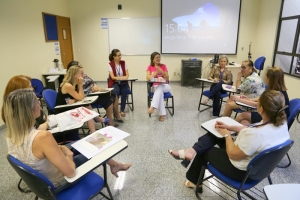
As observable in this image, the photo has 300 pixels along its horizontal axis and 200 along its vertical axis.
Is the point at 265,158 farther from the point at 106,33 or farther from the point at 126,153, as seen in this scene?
the point at 106,33

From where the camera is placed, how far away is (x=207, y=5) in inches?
227

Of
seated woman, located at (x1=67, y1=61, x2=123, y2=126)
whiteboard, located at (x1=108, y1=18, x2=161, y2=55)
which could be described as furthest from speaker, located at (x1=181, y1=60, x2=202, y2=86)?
seated woman, located at (x1=67, y1=61, x2=123, y2=126)

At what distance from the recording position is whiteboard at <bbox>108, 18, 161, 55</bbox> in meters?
6.03

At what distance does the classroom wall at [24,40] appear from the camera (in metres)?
3.57

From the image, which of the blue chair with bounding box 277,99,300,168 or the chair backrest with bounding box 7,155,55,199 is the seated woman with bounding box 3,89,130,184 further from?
the blue chair with bounding box 277,99,300,168

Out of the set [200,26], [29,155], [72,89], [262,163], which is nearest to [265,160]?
[262,163]

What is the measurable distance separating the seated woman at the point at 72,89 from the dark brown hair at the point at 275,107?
2002mm

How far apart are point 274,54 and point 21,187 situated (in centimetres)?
582

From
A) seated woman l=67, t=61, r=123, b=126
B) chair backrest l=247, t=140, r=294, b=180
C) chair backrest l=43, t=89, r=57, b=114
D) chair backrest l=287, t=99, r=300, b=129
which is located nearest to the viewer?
chair backrest l=247, t=140, r=294, b=180

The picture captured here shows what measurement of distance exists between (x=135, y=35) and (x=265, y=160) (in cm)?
547

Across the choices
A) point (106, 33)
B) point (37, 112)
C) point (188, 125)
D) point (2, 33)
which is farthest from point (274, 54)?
point (2, 33)

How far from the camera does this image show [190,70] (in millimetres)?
5961

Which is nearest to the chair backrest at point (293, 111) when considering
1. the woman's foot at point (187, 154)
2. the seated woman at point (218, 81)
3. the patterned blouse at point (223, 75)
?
the woman's foot at point (187, 154)

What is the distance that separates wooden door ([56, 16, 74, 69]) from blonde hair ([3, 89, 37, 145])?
5.02m
